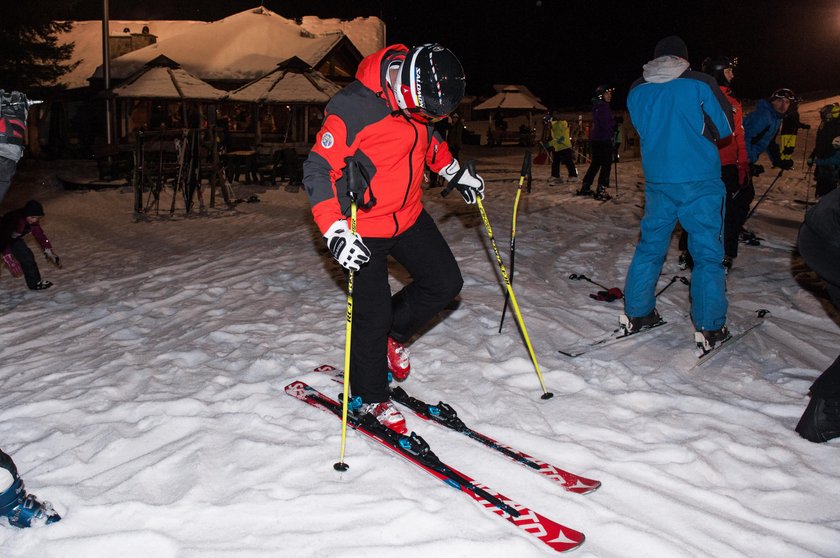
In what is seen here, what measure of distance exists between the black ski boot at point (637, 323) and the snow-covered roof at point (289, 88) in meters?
15.1

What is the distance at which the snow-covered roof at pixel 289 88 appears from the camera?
18.3 metres

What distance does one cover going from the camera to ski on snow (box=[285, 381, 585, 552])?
8.25 ft

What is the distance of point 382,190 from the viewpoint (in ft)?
10.6

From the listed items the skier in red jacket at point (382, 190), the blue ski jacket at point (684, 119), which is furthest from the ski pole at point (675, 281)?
the skier in red jacket at point (382, 190)

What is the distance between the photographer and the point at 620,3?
5281 centimetres

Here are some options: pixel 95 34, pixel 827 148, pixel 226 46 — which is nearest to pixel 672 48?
pixel 827 148

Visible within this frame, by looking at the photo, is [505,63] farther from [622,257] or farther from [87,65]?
[622,257]

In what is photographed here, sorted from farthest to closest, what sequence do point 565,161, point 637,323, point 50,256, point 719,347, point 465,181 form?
point 565,161, point 50,256, point 637,323, point 719,347, point 465,181

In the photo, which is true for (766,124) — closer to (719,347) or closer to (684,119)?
(684,119)

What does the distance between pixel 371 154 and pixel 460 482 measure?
1692mm

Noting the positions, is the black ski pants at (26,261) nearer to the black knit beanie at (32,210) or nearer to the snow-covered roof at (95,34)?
the black knit beanie at (32,210)

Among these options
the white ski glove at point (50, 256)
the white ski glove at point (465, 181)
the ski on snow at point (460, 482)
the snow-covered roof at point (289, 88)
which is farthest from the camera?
the snow-covered roof at point (289, 88)

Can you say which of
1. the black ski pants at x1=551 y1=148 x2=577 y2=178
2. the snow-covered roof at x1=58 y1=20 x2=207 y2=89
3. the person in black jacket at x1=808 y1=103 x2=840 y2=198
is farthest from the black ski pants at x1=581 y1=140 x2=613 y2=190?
the snow-covered roof at x1=58 y1=20 x2=207 y2=89

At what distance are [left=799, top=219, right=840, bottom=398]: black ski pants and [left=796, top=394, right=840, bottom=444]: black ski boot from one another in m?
0.04
